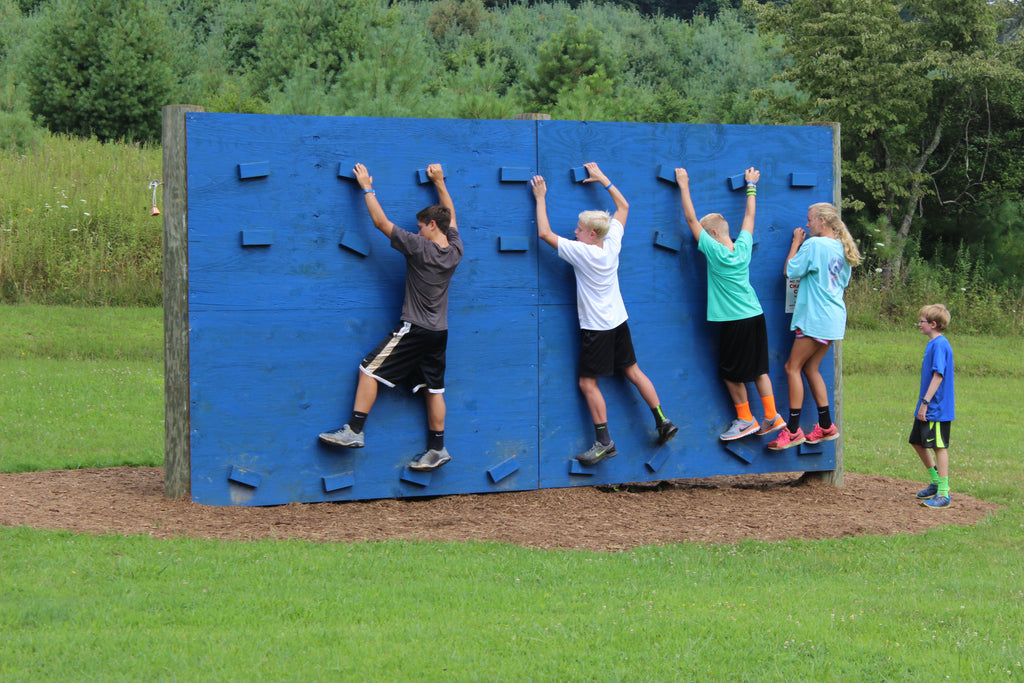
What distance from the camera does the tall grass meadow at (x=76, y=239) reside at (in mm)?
17000

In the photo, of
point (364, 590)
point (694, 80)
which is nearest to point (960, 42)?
point (694, 80)

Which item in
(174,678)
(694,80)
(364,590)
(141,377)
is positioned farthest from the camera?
(694,80)


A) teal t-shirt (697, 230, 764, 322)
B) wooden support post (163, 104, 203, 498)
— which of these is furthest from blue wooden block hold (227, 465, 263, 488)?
teal t-shirt (697, 230, 764, 322)

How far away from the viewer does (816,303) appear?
8273 millimetres

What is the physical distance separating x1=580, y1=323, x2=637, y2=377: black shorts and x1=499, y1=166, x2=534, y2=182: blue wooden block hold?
49.1 inches

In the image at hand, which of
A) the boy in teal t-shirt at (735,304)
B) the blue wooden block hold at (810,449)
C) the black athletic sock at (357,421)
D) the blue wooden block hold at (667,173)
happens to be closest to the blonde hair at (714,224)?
the boy in teal t-shirt at (735,304)

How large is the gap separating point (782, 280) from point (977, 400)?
25.0ft

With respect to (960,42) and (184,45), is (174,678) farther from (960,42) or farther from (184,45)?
(184,45)

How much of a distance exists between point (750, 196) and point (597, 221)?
1.51 m

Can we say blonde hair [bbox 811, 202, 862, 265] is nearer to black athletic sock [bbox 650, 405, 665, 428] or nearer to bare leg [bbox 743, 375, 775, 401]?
bare leg [bbox 743, 375, 775, 401]

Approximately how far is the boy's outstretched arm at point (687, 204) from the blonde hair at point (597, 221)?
81 centimetres

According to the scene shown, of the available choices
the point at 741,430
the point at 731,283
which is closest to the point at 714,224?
the point at 731,283

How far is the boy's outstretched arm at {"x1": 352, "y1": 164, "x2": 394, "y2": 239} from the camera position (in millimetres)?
7055

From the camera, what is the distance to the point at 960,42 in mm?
24422
